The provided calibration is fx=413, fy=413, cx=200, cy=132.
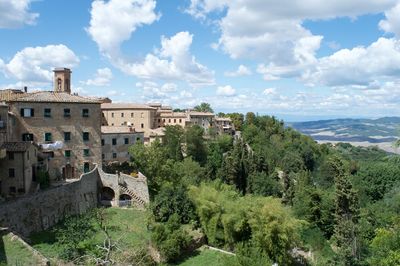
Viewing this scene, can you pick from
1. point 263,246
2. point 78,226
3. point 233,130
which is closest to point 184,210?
point 263,246

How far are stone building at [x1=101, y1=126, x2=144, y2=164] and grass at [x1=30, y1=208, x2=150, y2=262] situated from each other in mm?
14259

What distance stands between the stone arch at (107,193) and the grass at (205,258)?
1211 cm

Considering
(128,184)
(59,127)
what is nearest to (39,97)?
(59,127)

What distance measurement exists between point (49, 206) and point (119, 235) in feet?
20.3

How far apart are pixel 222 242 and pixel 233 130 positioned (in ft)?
259

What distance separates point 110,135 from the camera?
5388cm

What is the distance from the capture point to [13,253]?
24406 mm

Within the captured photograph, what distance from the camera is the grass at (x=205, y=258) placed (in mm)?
34062

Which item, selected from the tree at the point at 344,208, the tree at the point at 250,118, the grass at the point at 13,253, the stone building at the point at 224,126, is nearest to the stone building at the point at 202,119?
the stone building at the point at 224,126

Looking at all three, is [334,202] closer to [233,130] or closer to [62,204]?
[62,204]

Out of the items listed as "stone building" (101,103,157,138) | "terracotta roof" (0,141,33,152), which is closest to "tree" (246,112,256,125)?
"stone building" (101,103,157,138)

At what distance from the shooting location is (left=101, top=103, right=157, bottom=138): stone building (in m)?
79.6

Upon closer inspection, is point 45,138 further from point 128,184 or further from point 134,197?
point 134,197

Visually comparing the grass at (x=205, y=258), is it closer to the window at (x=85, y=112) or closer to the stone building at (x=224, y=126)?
the window at (x=85, y=112)
